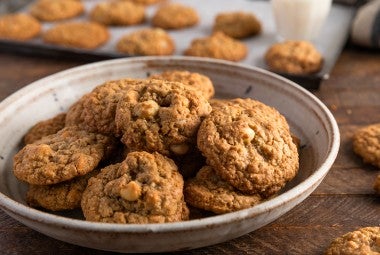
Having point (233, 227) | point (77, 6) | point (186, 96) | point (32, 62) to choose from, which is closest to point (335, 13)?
point (77, 6)

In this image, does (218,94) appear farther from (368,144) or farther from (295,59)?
(295,59)

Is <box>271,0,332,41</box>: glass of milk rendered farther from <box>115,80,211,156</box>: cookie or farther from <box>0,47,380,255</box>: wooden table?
<box>115,80,211,156</box>: cookie

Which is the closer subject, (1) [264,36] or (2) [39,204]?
(2) [39,204]

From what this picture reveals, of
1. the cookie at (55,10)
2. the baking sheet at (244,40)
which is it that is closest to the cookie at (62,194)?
the baking sheet at (244,40)

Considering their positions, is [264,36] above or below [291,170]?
below

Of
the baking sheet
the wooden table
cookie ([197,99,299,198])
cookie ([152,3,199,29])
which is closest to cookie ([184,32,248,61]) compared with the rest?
the baking sheet

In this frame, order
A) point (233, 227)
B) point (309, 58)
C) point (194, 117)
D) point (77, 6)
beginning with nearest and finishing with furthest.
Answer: point (233, 227), point (194, 117), point (309, 58), point (77, 6)

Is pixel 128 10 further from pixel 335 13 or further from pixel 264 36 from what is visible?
pixel 335 13
